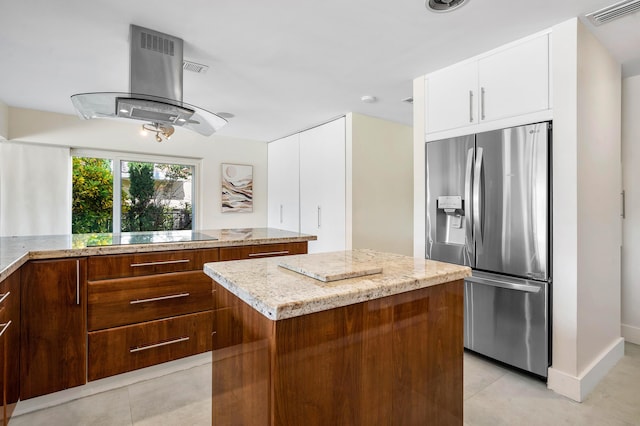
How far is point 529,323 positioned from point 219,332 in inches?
80.1

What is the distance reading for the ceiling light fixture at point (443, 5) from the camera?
1.86 m

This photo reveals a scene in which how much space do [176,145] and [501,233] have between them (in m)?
4.37

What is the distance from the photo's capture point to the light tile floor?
1.81 metres

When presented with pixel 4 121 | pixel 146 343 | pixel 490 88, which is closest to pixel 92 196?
pixel 4 121

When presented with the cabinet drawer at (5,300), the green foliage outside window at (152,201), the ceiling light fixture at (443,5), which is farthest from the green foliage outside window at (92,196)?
the ceiling light fixture at (443,5)

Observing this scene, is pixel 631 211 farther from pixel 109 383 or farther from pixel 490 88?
pixel 109 383

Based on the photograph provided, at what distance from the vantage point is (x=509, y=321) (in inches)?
89.7

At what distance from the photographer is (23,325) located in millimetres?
1757

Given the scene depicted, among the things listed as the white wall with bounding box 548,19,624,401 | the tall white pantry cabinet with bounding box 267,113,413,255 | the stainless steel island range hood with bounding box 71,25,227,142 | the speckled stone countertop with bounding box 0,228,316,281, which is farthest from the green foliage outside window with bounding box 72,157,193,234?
the white wall with bounding box 548,19,624,401

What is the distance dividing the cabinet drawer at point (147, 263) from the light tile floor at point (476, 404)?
77cm

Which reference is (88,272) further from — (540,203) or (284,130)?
(284,130)

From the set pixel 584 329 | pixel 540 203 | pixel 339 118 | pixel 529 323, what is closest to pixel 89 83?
pixel 339 118

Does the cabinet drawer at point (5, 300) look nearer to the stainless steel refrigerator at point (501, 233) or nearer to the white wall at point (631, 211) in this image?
the stainless steel refrigerator at point (501, 233)

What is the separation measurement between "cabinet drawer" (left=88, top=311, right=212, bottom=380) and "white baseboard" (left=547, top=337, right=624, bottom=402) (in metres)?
2.36
